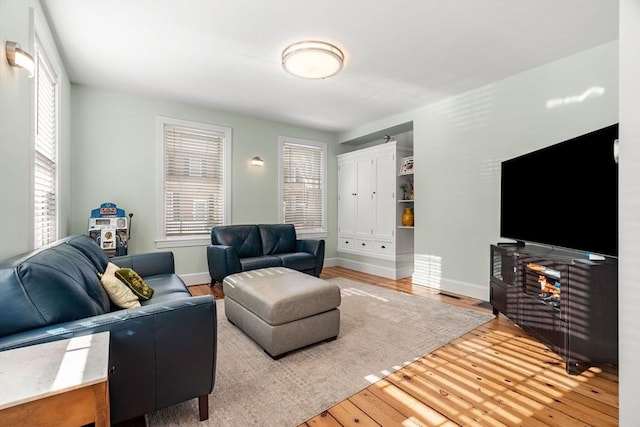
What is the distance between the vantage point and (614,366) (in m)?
2.09

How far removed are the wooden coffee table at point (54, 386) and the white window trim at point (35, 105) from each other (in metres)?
1.38

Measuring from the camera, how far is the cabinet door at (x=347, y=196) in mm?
5550

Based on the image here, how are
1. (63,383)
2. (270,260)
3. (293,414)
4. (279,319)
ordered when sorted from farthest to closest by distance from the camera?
(270,260), (279,319), (293,414), (63,383)

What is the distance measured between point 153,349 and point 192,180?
3.45m

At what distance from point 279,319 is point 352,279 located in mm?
2713

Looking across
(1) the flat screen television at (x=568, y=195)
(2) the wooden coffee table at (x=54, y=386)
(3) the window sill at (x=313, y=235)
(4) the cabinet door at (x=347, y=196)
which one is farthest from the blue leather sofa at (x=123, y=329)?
(4) the cabinet door at (x=347, y=196)

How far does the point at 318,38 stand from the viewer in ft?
8.64

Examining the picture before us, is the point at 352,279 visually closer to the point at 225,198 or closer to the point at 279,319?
the point at 225,198

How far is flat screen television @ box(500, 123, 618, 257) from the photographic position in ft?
6.43

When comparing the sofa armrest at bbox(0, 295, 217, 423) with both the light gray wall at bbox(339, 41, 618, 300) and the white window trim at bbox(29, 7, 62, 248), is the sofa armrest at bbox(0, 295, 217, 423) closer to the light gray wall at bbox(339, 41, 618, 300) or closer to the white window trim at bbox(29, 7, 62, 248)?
the white window trim at bbox(29, 7, 62, 248)

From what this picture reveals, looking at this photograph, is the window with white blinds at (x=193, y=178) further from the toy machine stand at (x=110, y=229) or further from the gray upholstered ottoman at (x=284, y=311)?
the gray upholstered ottoman at (x=284, y=311)

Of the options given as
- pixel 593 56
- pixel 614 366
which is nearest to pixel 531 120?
pixel 593 56

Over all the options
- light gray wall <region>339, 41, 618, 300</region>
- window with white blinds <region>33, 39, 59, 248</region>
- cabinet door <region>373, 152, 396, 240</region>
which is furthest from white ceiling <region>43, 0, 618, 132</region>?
cabinet door <region>373, 152, 396, 240</region>

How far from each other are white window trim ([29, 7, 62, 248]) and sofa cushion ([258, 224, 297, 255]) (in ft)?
7.84
